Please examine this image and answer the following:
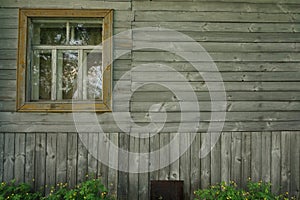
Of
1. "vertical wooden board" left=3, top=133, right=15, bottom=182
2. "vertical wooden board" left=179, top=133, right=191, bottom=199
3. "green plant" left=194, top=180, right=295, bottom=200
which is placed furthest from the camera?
"vertical wooden board" left=179, top=133, right=191, bottom=199

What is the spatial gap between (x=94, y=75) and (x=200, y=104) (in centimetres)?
150

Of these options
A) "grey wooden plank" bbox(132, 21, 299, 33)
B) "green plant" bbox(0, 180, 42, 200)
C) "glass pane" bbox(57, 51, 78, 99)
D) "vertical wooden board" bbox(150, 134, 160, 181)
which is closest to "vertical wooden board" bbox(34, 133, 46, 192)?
"green plant" bbox(0, 180, 42, 200)

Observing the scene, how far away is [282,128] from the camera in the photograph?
11.9ft

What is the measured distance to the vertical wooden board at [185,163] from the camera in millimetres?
3541

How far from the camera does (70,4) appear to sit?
11.5 feet

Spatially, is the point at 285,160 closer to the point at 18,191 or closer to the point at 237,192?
the point at 237,192

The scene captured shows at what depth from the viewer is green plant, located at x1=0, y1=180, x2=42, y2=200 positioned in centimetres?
323

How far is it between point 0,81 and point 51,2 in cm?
124

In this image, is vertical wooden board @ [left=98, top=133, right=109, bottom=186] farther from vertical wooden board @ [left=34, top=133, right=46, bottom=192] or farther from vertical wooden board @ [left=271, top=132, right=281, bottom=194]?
vertical wooden board @ [left=271, top=132, right=281, bottom=194]

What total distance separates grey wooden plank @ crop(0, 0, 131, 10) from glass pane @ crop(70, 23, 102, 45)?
259mm

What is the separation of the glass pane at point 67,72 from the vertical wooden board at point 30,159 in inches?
28.3

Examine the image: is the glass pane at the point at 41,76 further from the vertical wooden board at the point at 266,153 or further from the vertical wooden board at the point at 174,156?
the vertical wooden board at the point at 266,153

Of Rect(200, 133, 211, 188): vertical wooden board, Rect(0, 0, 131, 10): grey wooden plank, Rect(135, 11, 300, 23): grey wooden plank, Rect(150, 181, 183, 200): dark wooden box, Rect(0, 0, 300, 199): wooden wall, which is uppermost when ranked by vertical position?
Rect(0, 0, 131, 10): grey wooden plank

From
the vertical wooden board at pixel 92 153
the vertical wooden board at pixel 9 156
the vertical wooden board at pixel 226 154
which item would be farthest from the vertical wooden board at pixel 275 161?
the vertical wooden board at pixel 9 156
